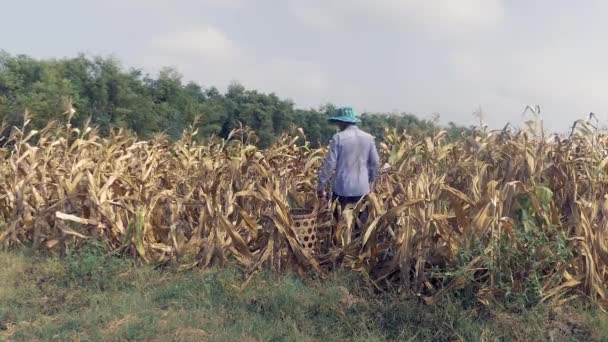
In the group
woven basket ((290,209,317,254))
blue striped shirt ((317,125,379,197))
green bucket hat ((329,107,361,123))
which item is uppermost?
green bucket hat ((329,107,361,123))

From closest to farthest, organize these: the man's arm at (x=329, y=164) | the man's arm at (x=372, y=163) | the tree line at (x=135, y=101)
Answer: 1. the man's arm at (x=329, y=164)
2. the man's arm at (x=372, y=163)
3. the tree line at (x=135, y=101)

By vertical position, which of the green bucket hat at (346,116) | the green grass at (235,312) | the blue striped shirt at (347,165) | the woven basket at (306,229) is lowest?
the green grass at (235,312)

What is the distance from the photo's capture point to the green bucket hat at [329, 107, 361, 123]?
20.9 feet

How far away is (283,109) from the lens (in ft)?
79.4

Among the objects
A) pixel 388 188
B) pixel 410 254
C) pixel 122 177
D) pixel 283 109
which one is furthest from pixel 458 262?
pixel 283 109

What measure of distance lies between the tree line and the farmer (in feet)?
45.2

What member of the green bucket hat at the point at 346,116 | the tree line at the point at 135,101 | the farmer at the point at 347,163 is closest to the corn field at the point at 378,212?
the farmer at the point at 347,163

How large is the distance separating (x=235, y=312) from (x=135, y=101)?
20.1m

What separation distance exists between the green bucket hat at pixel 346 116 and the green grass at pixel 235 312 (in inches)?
60.5

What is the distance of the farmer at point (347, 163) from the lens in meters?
6.23

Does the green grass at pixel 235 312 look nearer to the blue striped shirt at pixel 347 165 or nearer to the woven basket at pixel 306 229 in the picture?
the woven basket at pixel 306 229

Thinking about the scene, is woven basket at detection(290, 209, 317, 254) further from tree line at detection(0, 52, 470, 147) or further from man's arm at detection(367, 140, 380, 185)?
tree line at detection(0, 52, 470, 147)

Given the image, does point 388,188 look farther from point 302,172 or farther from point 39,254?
point 39,254

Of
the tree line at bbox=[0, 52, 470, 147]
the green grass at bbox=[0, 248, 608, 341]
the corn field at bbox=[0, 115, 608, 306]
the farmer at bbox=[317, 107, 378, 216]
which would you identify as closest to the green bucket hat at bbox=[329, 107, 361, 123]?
A: the farmer at bbox=[317, 107, 378, 216]
